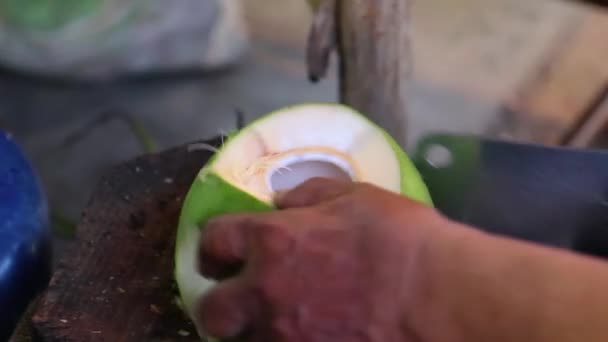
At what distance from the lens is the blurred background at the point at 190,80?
1.58 meters

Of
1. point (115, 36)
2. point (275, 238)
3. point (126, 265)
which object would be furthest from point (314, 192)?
point (115, 36)

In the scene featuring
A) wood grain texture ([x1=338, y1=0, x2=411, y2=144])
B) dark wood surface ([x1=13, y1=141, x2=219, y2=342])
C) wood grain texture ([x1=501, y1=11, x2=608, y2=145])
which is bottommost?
wood grain texture ([x1=501, y1=11, x2=608, y2=145])

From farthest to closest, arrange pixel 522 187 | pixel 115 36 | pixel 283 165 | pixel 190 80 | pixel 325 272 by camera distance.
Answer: pixel 190 80
pixel 115 36
pixel 522 187
pixel 283 165
pixel 325 272

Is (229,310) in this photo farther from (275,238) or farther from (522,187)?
(522,187)

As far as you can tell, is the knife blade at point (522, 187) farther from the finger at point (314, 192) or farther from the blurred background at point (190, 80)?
the blurred background at point (190, 80)

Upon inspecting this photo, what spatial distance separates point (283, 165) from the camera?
667 millimetres

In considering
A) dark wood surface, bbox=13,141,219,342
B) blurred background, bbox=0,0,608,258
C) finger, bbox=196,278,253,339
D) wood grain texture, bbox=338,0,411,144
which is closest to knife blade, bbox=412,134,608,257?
wood grain texture, bbox=338,0,411,144

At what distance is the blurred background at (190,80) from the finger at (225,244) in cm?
97

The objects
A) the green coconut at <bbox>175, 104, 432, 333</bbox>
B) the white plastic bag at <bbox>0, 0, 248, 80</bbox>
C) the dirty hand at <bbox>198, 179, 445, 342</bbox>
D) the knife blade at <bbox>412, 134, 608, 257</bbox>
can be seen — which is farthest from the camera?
the white plastic bag at <bbox>0, 0, 248, 80</bbox>

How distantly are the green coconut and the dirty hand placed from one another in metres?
0.09

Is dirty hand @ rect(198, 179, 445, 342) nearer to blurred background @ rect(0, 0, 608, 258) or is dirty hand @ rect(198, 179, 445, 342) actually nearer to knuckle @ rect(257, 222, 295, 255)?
knuckle @ rect(257, 222, 295, 255)

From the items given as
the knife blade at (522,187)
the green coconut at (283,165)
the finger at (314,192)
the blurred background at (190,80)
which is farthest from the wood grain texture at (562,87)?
the finger at (314,192)

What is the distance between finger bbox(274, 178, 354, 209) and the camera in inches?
21.8

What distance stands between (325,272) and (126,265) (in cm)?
31
